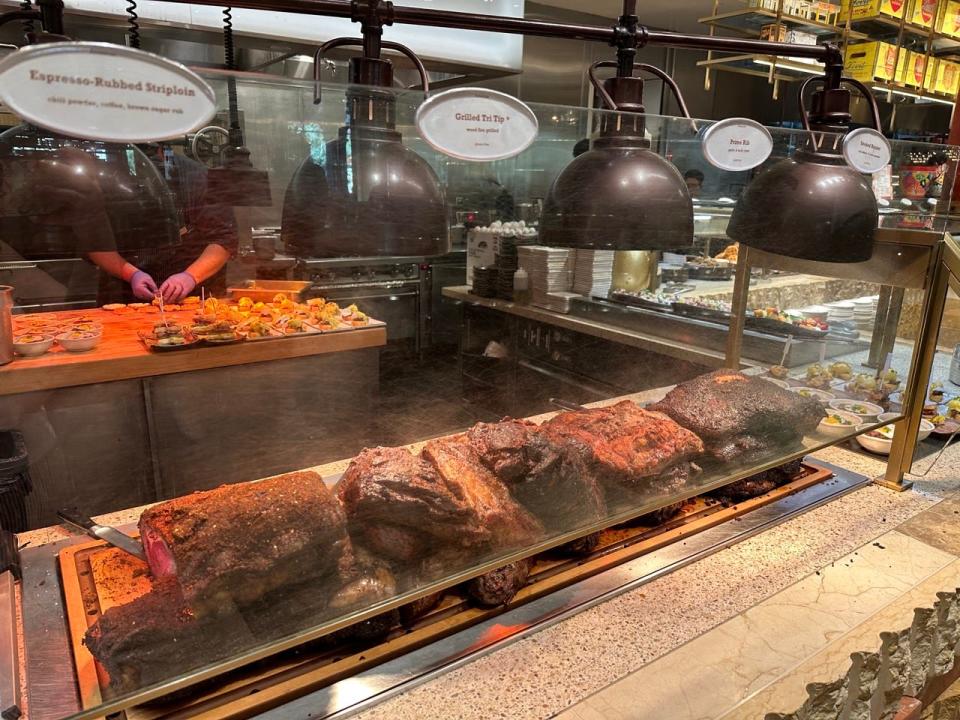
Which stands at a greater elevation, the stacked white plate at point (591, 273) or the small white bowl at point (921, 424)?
the stacked white plate at point (591, 273)

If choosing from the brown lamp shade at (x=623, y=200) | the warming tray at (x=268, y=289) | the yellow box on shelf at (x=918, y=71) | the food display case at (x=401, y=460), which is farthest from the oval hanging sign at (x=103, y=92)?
the yellow box on shelf at (x=918, y=71)

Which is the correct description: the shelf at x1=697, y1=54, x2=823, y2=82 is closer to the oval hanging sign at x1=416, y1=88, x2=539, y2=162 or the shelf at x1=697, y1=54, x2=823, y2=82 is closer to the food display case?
the food display case

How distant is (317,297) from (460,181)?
120 cm

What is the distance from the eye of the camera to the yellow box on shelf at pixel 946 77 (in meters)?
5.40

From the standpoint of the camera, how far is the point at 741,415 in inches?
59.1

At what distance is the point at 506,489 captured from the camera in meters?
1.16

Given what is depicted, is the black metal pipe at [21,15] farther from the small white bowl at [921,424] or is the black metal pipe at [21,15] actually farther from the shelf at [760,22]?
the shelf at [760,22]

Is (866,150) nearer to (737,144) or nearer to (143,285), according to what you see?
(737,144)

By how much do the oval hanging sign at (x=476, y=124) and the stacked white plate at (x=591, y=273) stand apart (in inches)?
67.3

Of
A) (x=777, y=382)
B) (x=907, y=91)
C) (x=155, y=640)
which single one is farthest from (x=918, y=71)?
(x=155, y=640)

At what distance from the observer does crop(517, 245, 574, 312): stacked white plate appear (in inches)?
88.7

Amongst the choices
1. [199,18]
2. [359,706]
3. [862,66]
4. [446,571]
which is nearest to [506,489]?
[446,571]

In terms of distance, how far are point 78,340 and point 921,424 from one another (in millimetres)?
3031

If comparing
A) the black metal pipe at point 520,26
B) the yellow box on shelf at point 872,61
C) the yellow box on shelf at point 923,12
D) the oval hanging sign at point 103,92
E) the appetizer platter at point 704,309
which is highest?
the yellow box on shelf at point 923,12
